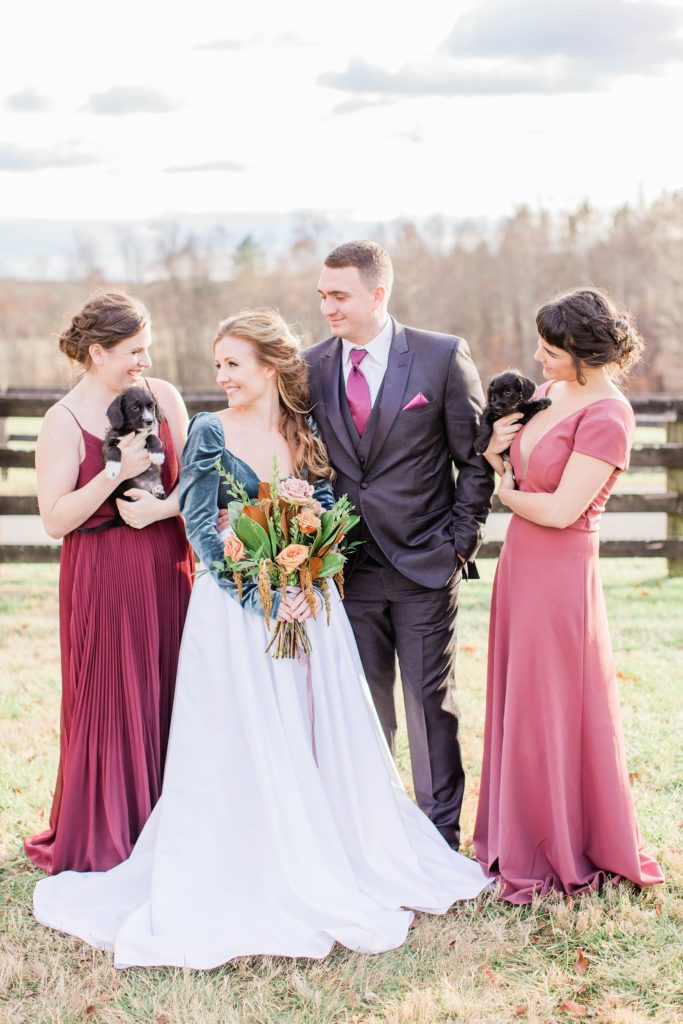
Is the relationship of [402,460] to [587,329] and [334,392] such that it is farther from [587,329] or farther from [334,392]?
[587,329]

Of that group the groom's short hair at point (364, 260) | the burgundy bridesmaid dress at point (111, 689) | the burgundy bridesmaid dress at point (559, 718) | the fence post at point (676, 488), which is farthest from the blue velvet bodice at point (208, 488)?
the fence post at point (676, 488)

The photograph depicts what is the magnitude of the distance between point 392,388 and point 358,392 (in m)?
0.16

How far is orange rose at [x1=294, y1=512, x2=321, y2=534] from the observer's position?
3.95 metres

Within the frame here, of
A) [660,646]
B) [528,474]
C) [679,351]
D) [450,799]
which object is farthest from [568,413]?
[679,351]

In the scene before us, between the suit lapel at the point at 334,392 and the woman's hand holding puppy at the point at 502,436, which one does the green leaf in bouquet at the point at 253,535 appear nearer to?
the suit lapel at the point at 334,392

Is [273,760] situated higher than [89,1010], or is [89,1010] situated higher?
[273,760]

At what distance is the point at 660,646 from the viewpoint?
8.12 metres

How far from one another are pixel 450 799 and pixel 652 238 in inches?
2406

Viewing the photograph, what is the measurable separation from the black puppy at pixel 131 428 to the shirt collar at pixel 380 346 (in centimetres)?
95

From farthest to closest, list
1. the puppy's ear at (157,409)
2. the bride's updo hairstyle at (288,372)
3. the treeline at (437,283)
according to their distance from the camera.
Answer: the treeline at (437,283), the puppy's ear at (157,409), the bride's updo hairstyle at (288,372)

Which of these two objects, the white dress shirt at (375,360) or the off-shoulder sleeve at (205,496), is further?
the white dress shirt at (375,360)

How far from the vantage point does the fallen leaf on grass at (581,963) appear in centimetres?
380

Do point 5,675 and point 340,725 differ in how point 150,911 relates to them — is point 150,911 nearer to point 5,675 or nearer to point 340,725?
point 340,725

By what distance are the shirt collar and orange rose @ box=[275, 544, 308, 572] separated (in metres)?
1.13
